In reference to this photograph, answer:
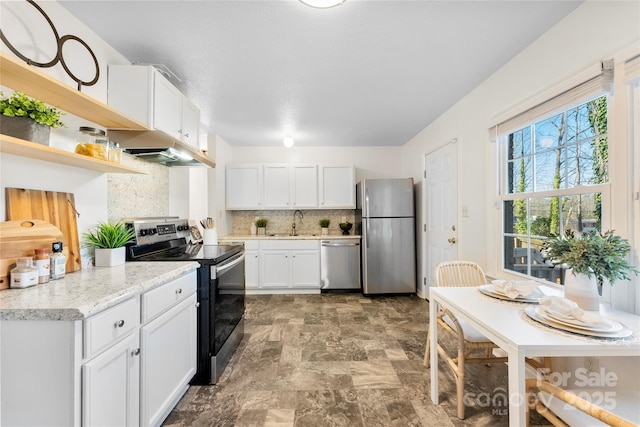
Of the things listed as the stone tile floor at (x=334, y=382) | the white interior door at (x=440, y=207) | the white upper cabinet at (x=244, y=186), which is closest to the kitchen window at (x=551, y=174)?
the white interior door at (x=440, y=207)

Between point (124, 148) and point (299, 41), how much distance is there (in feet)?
4.83

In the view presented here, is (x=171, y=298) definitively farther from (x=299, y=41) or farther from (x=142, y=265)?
(x=299, y=41)

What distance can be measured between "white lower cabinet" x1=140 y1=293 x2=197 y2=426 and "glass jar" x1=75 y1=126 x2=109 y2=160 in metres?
0.98

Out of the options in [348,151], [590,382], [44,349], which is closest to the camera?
[44,349]

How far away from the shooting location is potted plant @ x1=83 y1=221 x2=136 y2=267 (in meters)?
1.71

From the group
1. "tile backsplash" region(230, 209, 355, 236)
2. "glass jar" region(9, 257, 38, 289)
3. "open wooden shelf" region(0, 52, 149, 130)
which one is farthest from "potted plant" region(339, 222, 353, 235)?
"glass jar" region(9, 257, 38, 289)

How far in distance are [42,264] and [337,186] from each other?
3.58 m

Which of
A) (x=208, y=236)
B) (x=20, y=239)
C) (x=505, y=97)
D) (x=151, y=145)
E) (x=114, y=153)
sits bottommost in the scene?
(x=208, y=236)

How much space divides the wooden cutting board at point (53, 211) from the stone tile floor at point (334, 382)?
114 cm

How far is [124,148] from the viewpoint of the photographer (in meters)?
2.02

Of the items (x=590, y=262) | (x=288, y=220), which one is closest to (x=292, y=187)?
(x=288, y=220)

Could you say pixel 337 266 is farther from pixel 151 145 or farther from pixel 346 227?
pixel 151 145

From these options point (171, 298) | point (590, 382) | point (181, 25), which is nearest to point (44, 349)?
point (171, 298)

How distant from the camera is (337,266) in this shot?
4.18 m
